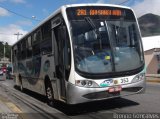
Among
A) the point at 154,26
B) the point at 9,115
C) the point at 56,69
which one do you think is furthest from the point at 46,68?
the point at 154,26

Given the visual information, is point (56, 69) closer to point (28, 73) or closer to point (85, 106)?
point (85, 106)

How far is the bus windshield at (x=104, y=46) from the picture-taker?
9.66 m

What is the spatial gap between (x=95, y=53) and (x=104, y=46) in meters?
0.35

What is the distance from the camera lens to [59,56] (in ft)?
34.8

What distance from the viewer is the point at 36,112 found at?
11086 mm

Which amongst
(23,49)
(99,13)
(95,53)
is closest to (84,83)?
(95,53)

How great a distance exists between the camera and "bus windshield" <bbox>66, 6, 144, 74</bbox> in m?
9.66

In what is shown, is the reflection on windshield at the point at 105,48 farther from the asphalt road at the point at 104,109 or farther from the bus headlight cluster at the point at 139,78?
the asphalt road at the point at 104,109

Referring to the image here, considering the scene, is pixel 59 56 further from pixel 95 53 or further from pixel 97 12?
pixel 97 12

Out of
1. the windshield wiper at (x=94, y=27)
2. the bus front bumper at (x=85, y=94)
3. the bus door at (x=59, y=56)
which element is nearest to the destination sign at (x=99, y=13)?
the windshield wiper at (x=94, y=27)

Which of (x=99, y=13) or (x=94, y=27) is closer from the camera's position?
(x=94, y=27)

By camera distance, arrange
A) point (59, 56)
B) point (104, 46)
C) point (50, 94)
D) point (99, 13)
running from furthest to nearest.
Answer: point (50, 94), point (59, 56), point (99, 13), point (104, 46)

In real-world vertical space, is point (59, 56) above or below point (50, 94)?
above

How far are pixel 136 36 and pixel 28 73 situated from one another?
280 inches
